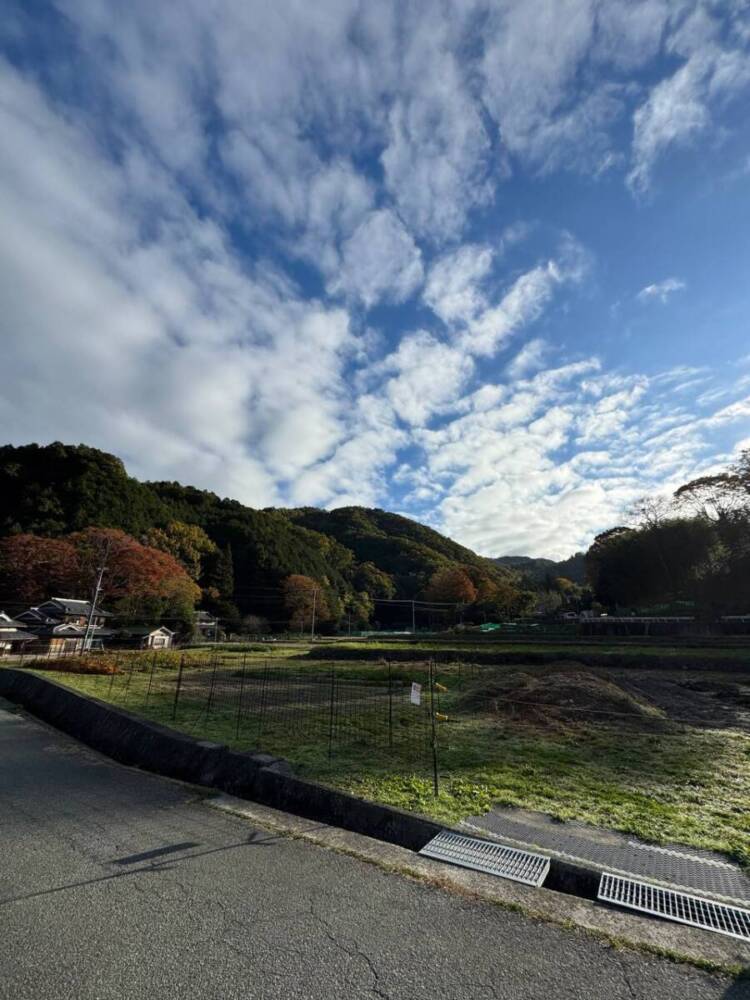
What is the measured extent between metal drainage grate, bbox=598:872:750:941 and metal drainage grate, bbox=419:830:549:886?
0.42m

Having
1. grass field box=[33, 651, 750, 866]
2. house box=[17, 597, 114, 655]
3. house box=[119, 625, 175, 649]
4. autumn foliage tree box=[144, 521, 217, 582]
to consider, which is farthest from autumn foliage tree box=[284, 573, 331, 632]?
grass field box=[33, 651, 750, 866]

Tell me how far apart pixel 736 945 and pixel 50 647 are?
3737 cm

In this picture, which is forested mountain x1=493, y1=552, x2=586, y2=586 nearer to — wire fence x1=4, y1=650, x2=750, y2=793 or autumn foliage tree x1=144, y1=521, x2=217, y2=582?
autumn foliage tree x1=144, y1=521, x2=217, y2=582

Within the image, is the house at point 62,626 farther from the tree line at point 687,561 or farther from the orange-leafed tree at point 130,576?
the tree line at point 687,561

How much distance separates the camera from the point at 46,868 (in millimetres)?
3328

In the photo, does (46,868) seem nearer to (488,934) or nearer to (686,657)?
(488,934)

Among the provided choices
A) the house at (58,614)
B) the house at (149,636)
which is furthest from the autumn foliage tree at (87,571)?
the house at (58,614)

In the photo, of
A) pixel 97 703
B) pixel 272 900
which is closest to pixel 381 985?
pixel 272 900

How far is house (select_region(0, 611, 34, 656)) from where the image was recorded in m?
28.6

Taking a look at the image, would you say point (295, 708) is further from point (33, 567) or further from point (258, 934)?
point (33, 567)

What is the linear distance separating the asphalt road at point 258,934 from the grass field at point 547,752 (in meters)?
1.59

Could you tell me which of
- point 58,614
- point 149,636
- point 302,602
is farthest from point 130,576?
A: point 302,602

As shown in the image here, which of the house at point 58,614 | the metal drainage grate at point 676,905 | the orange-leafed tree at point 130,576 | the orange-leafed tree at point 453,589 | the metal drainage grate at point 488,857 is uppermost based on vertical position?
the orange-leafed tree at point 453,589

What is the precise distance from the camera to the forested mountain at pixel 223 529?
50656 millimetres
